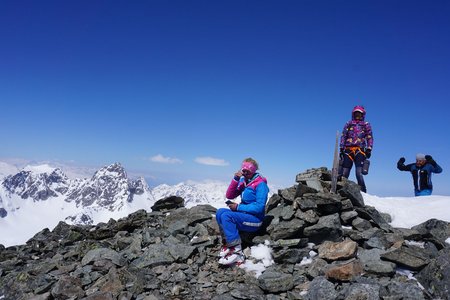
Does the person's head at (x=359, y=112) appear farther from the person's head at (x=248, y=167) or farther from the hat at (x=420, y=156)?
the person's head at (x=248, y=167)

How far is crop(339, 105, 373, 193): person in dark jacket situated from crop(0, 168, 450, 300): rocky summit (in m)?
2.64

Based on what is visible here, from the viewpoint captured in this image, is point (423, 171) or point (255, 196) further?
point (423, 171)

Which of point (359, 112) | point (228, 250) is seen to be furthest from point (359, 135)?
point (228, 250)

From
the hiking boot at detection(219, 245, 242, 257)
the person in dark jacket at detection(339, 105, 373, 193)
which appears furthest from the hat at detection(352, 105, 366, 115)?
the hiking boot at detection(219, 245, 242, 257)

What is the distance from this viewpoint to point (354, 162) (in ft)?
52.4

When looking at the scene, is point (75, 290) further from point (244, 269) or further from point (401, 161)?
point (401, 161)

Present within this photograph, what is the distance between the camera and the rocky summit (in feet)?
26.2

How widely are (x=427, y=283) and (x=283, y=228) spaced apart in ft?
14.1

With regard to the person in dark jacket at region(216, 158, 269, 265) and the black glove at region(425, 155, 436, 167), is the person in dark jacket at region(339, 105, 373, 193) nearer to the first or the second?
the black glove at region(425, 155, 436, 167)

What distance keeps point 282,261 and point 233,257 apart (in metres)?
1.51

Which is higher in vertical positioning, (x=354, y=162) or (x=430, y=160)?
(x=430, y=160)

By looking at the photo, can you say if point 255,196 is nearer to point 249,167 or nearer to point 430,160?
point 249,167

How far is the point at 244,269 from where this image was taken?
9797 mm

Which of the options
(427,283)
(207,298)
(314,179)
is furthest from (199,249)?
(427,283)
